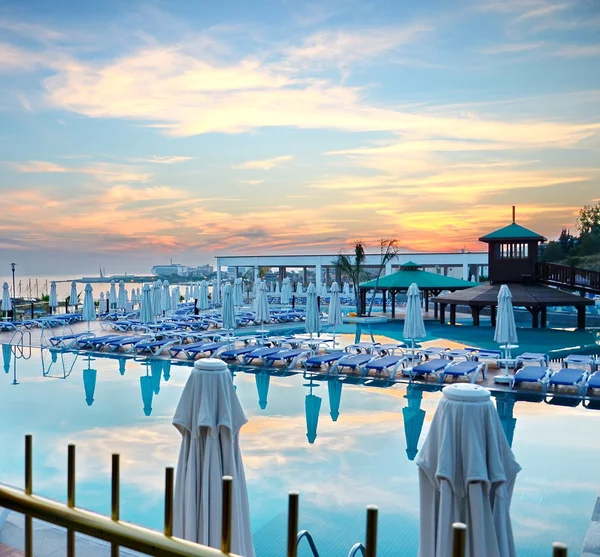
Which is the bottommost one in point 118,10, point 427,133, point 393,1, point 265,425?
point 265,425

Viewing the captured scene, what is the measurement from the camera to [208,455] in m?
4.14

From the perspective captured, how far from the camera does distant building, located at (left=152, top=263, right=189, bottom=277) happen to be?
2842 inches

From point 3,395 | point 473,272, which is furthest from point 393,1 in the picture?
point 473,272

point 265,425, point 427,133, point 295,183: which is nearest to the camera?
point 265,425

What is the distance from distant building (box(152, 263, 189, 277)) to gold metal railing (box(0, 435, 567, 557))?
71299 mm

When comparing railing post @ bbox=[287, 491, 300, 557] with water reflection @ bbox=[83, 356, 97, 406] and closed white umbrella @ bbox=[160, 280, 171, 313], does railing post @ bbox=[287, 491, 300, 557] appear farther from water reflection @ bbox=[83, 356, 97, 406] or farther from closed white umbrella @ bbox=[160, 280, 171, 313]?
closed white umbrella @ bbox=[160, 280, 171, 313]

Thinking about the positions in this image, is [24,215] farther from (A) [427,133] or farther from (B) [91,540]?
(B) [91,540]

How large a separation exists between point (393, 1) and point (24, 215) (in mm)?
18329

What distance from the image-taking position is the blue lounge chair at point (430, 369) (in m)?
13.8

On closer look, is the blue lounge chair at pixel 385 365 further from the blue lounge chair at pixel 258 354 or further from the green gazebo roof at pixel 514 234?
the green gazebo roof at pixel 514 234

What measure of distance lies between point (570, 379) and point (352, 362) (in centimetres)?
503

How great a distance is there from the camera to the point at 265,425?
1047 cm

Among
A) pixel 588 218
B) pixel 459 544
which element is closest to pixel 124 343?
pixel 459 544

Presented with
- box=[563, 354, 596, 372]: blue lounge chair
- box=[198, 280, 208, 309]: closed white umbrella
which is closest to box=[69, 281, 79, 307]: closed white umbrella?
box=[198, 280, 208, 309]: closed white umbrella
